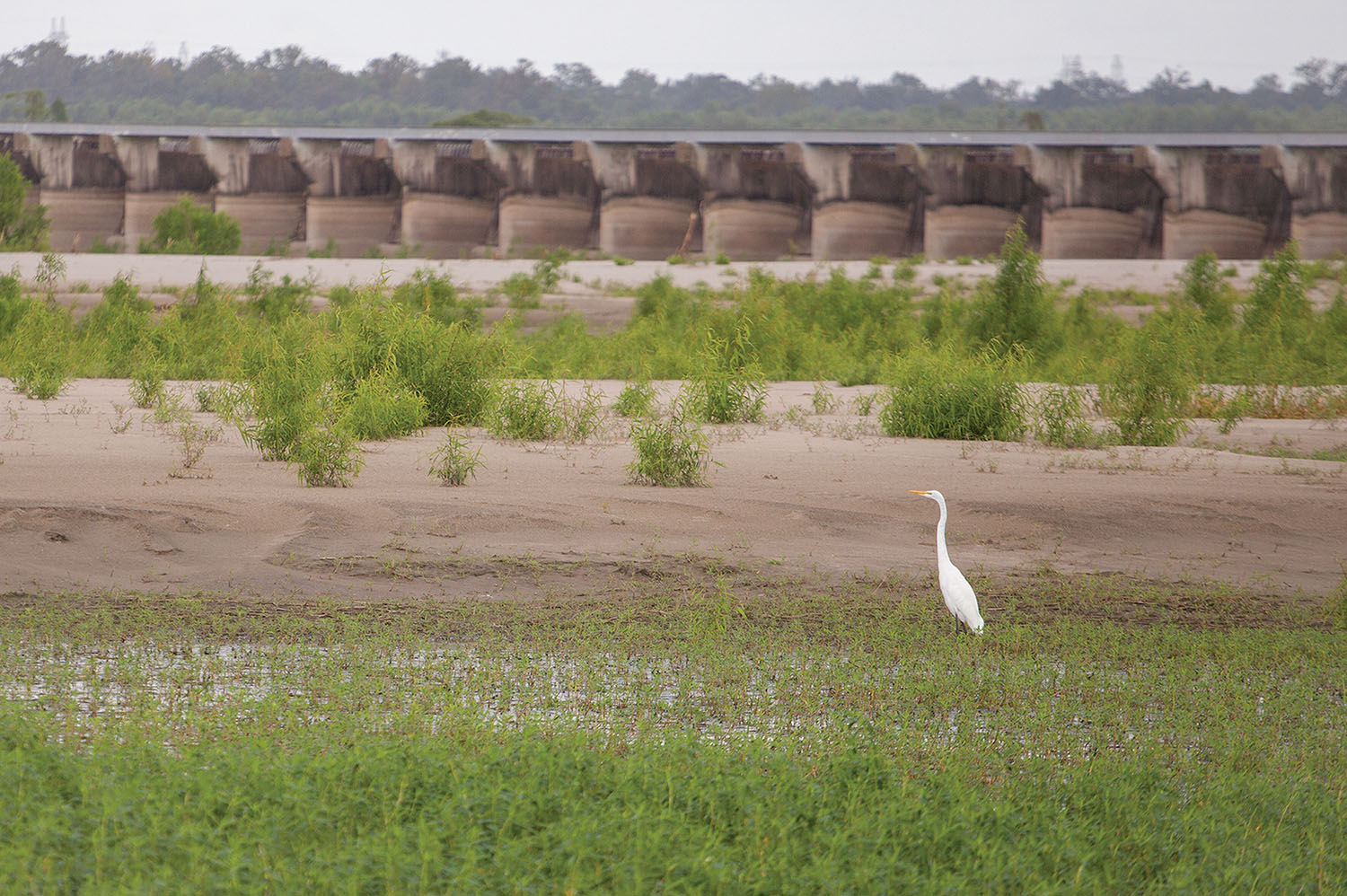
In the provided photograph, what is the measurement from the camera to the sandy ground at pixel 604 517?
7.27 metres

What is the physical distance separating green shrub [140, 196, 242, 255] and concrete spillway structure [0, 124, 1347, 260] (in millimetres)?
1383

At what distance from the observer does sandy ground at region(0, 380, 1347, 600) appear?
7273 millimetres

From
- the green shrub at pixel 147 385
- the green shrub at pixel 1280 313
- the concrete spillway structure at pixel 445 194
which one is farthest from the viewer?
the concrete spillway structure at pixel 445 194

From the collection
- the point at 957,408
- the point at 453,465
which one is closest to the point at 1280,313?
the point at 957,408

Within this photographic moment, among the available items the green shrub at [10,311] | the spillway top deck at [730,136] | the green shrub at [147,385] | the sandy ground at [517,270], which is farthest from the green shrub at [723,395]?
the spillway top deck at [730,136]

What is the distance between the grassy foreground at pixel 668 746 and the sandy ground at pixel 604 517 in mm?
679

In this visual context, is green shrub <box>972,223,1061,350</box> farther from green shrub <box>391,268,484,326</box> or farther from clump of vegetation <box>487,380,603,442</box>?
clump of vegetation <box>487,380,603,442</box>

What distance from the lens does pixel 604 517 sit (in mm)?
8375

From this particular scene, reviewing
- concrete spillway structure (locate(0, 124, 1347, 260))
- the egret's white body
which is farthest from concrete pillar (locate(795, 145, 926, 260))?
the egret's white body

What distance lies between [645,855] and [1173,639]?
3620mm

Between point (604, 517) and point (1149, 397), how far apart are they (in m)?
5.67

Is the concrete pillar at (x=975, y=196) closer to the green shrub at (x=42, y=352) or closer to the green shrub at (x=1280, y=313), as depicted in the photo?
the green shrub at (x=1280, y=313)

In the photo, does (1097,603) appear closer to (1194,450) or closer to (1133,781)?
(1133,781)

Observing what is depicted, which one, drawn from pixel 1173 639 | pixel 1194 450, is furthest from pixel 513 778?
pixel 1194 450
